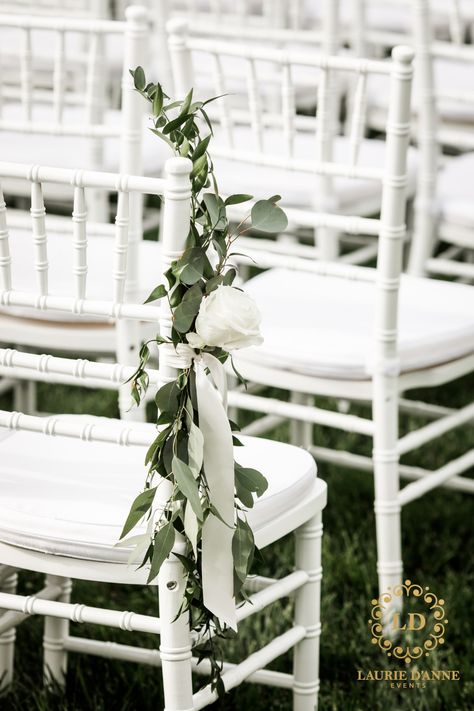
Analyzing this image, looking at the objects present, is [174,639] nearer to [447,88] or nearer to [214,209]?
[214,209]

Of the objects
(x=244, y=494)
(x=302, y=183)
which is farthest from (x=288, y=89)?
(x=244, y=494)

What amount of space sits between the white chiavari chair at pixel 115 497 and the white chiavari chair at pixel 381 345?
398mm

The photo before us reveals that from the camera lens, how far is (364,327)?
2.24 metres

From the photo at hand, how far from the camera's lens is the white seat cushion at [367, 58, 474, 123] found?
12.0 ft

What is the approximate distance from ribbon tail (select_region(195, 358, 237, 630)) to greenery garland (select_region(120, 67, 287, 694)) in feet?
0.04

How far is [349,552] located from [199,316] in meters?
1.29

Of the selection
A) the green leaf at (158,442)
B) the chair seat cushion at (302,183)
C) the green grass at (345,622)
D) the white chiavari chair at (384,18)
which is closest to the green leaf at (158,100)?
the green leaf at (158,442)

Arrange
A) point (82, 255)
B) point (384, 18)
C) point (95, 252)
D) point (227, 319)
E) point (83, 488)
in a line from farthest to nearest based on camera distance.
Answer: point (384, 18), point (95, 252), point (83, 488), point (82, 255), point (227, 319)

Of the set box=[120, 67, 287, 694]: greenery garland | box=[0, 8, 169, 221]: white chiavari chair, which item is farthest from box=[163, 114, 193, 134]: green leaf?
box=[0, 8, 169, 221]: white chiavari chair

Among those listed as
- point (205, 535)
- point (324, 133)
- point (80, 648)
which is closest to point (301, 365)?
point (324, 133)

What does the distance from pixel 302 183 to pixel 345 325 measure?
0.74 metres

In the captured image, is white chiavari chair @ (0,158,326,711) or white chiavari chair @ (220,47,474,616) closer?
white chiavari chair @ (0,158,326,711)

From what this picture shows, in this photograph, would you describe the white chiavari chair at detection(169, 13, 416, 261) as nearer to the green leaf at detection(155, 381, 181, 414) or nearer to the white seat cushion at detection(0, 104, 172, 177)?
the white seat cushion at detection(0, 104, 172, 177)

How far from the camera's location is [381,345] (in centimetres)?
209
